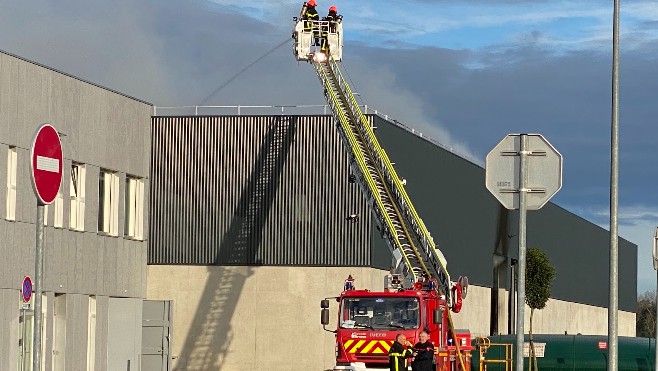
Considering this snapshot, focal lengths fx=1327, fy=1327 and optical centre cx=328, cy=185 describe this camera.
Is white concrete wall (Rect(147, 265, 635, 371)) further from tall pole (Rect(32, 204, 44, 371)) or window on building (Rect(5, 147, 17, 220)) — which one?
tall pole (Rect(32, 204, 44, 371))

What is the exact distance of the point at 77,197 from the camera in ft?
139

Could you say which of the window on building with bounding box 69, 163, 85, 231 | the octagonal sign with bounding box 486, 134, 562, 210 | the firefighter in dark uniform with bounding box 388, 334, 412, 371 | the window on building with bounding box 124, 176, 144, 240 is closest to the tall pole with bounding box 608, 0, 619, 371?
the firefighter in dark uniform with bounding box 388, 334, 412, 371

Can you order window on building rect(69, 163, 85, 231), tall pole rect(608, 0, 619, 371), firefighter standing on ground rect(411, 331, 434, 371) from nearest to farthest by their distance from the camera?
tall pole rect(608, 0, 619, 371), firefighter standing on ground rect(411, 331, 434, 371), window on building rect(69, 163, 85, 231)

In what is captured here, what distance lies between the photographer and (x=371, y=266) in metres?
49.2

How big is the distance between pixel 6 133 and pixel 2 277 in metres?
4.02

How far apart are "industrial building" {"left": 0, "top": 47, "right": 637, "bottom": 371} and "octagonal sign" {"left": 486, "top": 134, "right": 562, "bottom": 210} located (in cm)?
2687

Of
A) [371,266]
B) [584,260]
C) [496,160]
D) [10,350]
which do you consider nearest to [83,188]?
[10,350]

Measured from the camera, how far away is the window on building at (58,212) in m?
40.3

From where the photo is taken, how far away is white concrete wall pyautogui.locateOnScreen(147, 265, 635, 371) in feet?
160

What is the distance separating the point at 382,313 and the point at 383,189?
1030cm

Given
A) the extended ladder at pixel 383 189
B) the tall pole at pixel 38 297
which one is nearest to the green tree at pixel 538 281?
the extended ladder at pixel 383 189

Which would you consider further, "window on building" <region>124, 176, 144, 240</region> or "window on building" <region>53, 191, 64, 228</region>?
"window on building" <region>124, 176, 144, 240</region>

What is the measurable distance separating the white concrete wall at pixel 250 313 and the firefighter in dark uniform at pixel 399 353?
1999cm

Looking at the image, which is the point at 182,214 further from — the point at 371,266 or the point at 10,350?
the point at 10,350
